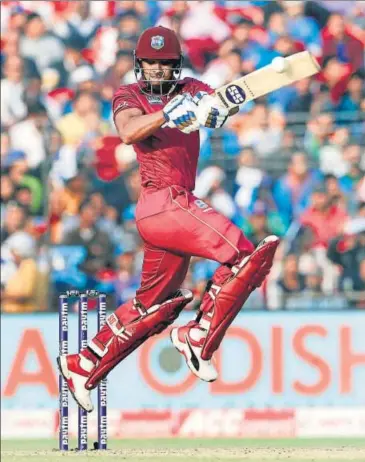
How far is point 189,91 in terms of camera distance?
267 inches

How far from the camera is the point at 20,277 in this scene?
9617 millimetres

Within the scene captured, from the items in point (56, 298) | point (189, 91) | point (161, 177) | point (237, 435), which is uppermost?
point (189, 91)

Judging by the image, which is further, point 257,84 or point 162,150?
point 162,150

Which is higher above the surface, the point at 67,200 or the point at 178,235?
the point at 67,200

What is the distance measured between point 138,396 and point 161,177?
324cm

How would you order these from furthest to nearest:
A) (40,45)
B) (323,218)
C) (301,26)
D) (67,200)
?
(40,45), (301,26), (67,200), (323,218)

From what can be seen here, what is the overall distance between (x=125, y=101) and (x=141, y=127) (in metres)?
→ 0.33

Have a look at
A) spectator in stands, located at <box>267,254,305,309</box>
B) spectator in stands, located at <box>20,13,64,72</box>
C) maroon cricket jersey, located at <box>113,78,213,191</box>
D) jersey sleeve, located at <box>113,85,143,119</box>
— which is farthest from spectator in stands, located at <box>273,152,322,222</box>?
jersey sleeve, located at <box>113,85,143,119</box>

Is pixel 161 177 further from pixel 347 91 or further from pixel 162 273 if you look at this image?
pixel 347 91

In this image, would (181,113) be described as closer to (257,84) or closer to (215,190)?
(257,84)

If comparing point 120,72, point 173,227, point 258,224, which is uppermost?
point 120,72

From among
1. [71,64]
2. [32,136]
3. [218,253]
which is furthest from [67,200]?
[218,253]

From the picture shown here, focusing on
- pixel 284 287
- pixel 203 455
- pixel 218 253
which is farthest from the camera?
pixel 284 287

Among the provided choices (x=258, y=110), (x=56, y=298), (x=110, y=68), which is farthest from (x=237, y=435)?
(x=110, y=68)
